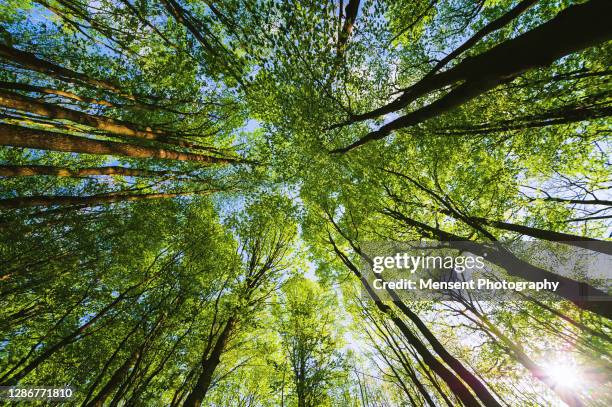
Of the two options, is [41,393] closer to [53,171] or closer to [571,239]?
[53,171]

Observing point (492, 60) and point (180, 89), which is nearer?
point (492, 60)

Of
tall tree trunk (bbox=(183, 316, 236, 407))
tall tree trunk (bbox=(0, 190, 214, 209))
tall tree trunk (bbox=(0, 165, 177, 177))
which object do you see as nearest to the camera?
tall tree trunk (bbox=(0, 165, 177, 177))

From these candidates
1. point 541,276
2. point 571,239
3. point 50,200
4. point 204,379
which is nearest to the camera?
point 571,239

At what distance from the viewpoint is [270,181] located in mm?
10398

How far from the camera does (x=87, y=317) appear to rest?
27.6 ft

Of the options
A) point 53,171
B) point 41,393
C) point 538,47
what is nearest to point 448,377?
point 538,47

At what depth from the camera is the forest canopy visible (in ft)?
17.8

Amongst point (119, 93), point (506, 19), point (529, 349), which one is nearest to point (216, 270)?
point (119, 93)

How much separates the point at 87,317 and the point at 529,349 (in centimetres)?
2042

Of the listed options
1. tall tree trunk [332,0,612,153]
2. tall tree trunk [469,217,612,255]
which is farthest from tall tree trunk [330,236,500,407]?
tall tree trunk [332,0,612,153]

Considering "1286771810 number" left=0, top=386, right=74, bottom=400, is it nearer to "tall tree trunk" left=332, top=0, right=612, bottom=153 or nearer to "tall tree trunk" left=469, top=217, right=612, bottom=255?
"tall tree trunk" left=332, top=0, right=612, bottom=153

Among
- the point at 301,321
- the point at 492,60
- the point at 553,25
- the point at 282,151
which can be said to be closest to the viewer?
the point at 553,25

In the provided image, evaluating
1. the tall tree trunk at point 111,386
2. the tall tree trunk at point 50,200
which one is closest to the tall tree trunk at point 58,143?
the tall tree trunk at point 50,200

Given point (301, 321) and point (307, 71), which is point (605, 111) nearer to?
point (307, 71)
